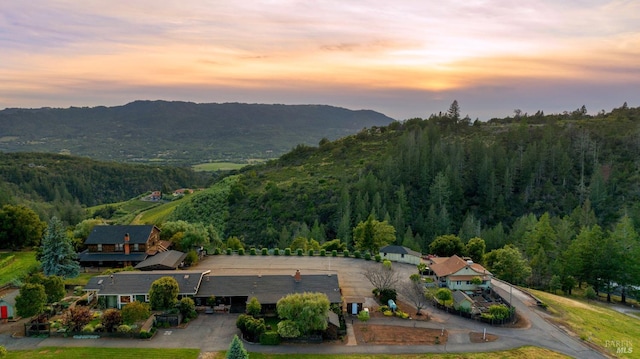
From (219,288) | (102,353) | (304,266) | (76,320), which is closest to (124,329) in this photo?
(102,353)

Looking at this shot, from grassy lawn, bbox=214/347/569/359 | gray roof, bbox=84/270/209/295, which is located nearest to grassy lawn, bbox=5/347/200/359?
grassy lawn, bbox=214/347/569/359

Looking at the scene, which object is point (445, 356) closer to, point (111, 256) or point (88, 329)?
point (88, 329)

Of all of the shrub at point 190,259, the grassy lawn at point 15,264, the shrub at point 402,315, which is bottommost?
the shrub at point 402,315

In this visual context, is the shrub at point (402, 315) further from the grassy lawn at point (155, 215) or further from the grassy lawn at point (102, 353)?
the grassy lawn at point (155, 215)

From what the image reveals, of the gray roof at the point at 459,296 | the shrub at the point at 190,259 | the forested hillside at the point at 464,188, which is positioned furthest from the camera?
the forested hillside at the point at 464,188

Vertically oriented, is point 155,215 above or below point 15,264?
below

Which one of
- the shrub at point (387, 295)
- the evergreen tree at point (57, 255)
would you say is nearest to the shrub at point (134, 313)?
the evergreen tree at point (57, 255)
